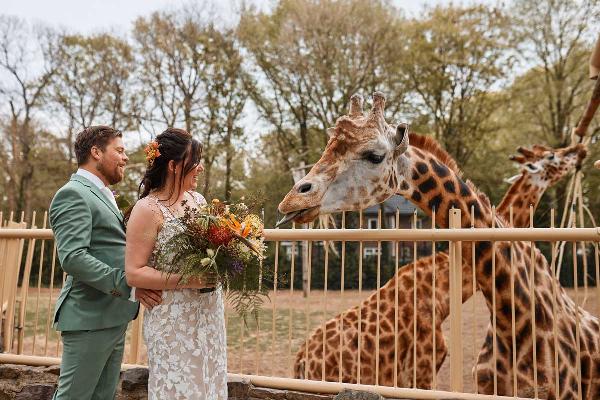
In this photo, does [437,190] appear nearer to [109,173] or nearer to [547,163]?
[109,173]

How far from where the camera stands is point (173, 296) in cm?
206

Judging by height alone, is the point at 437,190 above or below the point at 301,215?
above

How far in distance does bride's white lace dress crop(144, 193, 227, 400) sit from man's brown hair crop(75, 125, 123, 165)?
622mm

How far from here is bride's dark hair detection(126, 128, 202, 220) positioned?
212 centimetres

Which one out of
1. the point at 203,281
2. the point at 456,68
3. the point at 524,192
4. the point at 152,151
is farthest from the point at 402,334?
the point at 456,68

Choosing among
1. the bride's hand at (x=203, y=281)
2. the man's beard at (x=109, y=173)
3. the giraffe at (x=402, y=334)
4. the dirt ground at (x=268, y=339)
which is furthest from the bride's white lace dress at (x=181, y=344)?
the dirt ground at (x=268, y=339)

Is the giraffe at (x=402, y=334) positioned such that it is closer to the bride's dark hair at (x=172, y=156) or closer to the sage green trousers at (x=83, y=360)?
the sage green trousers at (x=83, y=360)

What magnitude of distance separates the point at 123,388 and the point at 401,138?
2430mm

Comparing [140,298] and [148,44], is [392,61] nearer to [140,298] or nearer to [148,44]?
[148,44]

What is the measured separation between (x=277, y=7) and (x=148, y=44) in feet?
18.5

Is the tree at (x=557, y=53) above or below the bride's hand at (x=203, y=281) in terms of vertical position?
above

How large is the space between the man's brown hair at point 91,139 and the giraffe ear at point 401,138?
5.19 feet

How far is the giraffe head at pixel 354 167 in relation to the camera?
281 centimetres

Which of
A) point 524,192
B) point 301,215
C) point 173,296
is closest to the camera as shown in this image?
point 173,296
